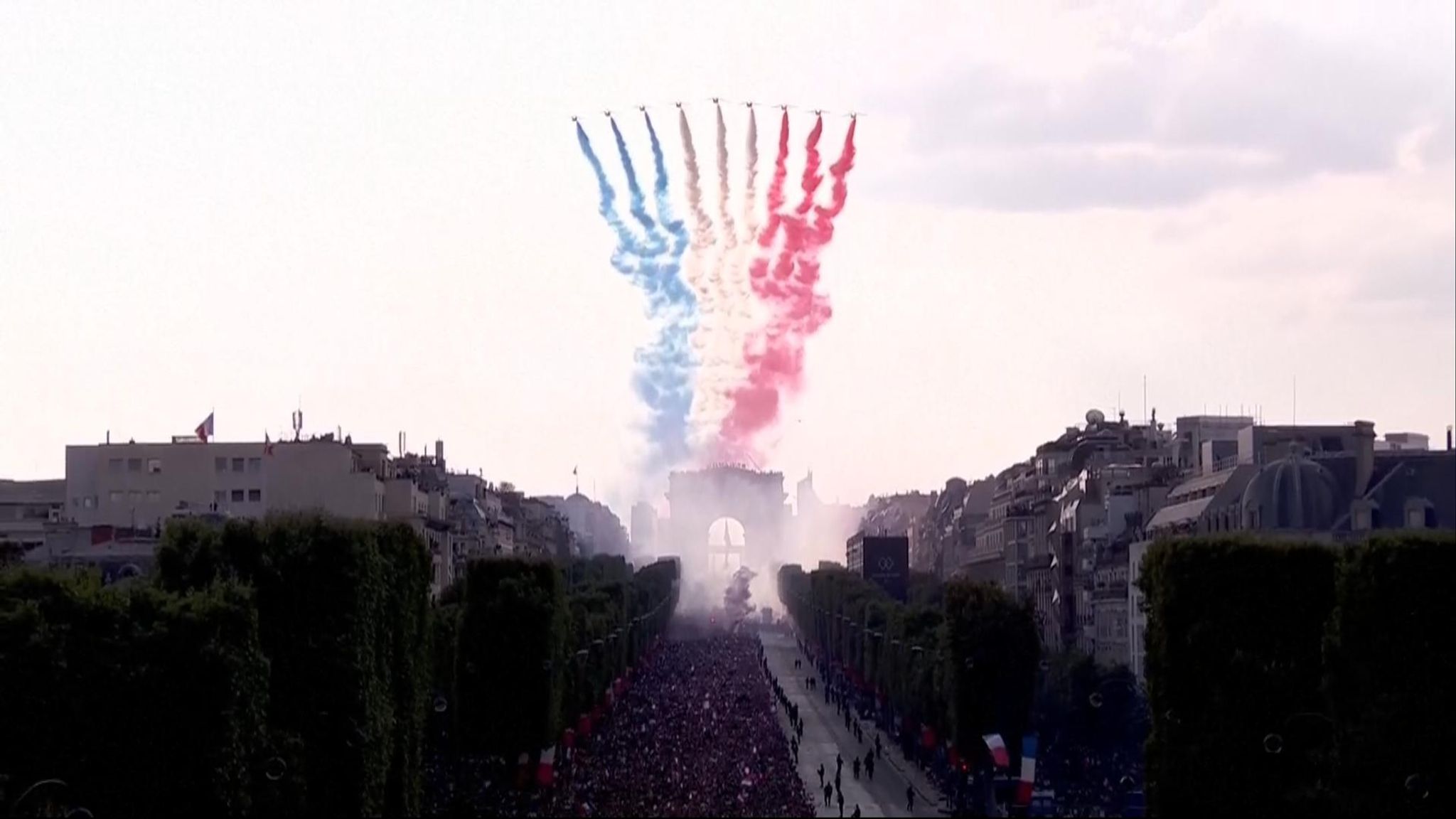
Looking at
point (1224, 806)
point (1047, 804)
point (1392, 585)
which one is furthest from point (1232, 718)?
point (1047, 804)

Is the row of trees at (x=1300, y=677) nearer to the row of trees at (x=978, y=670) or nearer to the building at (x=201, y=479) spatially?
the row of trees at (x=978, y=670)

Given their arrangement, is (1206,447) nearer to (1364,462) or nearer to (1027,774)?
(1364,462)

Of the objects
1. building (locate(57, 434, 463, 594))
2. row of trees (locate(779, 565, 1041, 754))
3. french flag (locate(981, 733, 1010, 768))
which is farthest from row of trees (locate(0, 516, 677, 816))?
building (locate(57, 434, 463, 594))

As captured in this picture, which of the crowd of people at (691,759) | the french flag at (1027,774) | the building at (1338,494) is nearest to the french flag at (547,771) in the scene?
the crowd of people at (691,759)

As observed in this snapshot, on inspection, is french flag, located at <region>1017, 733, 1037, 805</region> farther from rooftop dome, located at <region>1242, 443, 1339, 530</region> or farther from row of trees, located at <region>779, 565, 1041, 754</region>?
rooftop dome, located at <region>1242, 443, 1339, 530</region>

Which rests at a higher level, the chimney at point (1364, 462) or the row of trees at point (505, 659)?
the chimney at point (1364, 462)
